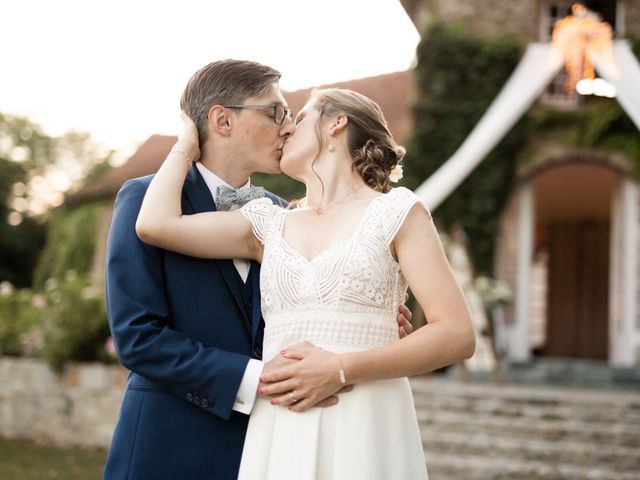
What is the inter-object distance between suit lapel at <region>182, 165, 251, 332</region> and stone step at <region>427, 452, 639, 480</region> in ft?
17.9

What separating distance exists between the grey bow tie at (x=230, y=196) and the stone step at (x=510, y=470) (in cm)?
544

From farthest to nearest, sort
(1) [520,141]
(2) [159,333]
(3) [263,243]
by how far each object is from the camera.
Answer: (1) [520,141] → (3) [263,243] → (2) [159,333]

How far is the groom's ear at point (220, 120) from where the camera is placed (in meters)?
2.57

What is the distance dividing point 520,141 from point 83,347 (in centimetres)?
714

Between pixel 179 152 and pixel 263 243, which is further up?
pixel 179 152

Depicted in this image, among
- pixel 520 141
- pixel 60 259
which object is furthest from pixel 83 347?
pixel 60 259

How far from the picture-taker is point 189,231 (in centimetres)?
236

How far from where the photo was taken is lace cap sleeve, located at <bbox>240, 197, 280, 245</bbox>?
2.47m

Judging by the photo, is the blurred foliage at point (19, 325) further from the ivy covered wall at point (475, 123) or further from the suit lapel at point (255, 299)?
the suit lapel at point (255, 299)

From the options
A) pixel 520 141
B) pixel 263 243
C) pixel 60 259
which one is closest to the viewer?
pixel 263 243

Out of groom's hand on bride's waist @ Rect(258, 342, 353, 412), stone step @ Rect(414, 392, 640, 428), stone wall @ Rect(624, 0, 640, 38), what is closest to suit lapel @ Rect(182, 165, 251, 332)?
groom's hand on bride's waist @ Rect(258, 342, 353, 412)

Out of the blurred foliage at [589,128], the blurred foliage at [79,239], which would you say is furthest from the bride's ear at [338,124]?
the blurred foliage at [79,239]

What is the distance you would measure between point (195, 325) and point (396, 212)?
0.66 metres

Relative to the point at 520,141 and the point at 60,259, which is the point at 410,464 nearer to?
the point at 520,141
